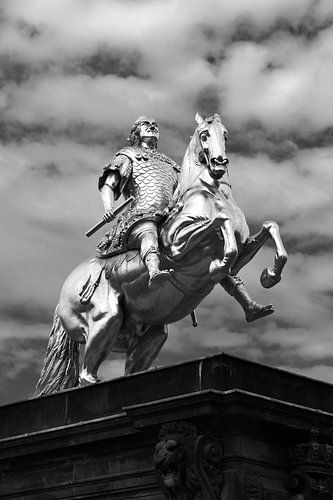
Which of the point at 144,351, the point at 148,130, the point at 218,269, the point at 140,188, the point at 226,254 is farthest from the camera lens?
the point at 148,130

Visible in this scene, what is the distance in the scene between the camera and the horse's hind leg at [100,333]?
1497cm

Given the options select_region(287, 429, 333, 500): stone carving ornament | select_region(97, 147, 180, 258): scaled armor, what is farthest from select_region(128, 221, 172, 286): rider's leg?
select_region(287, 429, 333, 500): stone carving ornament

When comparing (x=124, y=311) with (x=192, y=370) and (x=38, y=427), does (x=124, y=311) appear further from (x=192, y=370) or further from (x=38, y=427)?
(x=192, y=370)

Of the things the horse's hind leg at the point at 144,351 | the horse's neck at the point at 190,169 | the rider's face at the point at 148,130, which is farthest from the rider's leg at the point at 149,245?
the rider's face at the point at 148,130

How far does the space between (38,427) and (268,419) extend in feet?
11.4

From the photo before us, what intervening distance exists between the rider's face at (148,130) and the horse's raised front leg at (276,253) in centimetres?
312

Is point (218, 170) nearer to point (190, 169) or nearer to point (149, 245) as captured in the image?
point (190, 169)

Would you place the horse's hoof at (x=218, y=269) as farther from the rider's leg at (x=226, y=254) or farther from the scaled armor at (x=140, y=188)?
the scaled armor at (x=140, y=188)

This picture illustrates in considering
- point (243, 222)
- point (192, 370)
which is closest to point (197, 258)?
point (243, 222)

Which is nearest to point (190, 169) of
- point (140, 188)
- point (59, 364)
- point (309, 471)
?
point (140, 188)

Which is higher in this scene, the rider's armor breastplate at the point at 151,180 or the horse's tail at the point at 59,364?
the rider's armor breastplate at the point at 151,180

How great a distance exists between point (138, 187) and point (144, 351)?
2560 mm

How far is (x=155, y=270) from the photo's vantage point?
46.7 ft

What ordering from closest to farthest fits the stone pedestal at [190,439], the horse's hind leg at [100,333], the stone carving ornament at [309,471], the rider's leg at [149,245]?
the stone pedestal at [190,439] < the stone carving ornament at [309,471] < the rider's leg at [149,245] < the horse's hind leg at [100,333]
